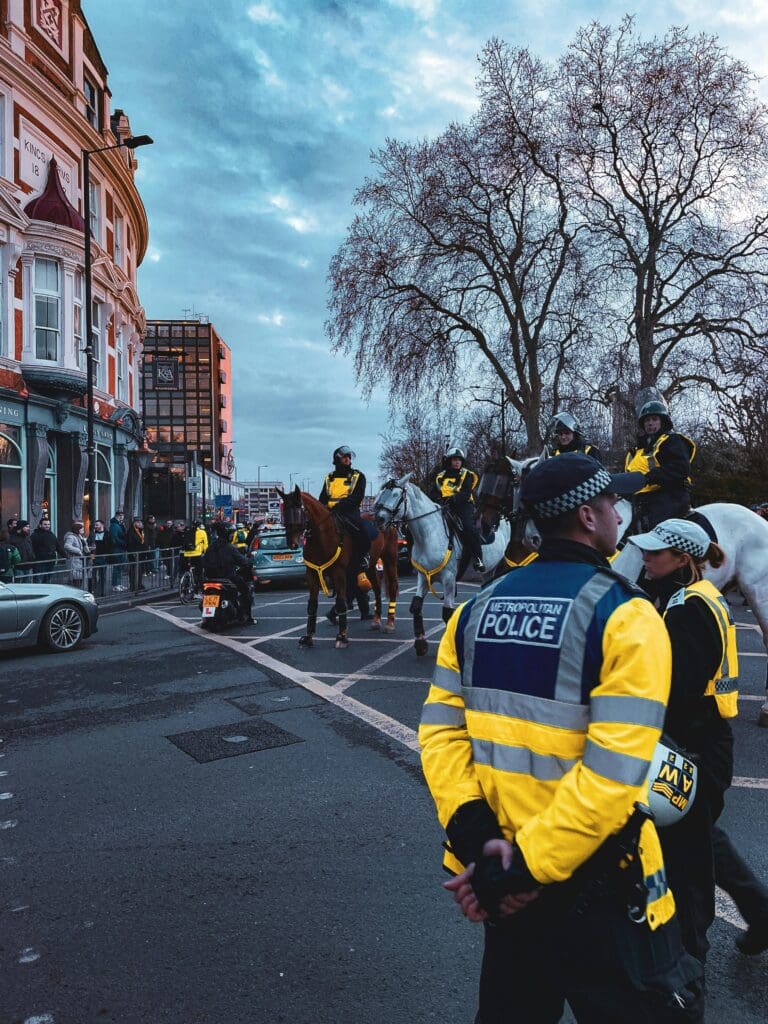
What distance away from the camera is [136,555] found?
20016 mm

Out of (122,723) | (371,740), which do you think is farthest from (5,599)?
(371,740)

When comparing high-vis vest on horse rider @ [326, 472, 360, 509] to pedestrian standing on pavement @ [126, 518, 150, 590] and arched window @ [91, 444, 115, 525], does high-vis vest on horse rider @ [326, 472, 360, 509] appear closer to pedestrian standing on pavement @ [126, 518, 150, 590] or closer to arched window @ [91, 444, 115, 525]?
pedestrian standing on pavement @ [126, 518, 150, 590]

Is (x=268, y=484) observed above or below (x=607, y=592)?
above

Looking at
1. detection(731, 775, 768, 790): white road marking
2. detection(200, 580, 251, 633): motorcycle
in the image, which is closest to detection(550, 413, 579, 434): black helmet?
detection(731, 775, 768, 790): white road marking

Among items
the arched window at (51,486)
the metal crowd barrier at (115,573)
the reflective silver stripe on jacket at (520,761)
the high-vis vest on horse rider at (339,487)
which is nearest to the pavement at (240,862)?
the reflective silver stripe on jacket at (520,761)

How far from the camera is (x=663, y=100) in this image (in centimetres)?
2281

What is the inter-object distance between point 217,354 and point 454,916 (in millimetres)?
106204

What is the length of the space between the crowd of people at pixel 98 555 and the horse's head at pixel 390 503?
5.39m

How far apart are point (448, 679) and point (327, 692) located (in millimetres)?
5799

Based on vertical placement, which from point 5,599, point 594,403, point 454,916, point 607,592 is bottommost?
point 454,916

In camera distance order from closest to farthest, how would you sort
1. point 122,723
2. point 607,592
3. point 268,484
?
point 607,592, point 122,723, point 268,484

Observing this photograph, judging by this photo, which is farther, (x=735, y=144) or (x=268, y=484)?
(x=268, y=484)

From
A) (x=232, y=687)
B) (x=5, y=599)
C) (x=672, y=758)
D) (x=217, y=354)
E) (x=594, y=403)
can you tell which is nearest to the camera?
(x=672, y=758)

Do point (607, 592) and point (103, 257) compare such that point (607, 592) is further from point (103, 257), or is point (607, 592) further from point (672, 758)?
point (103, 257)
